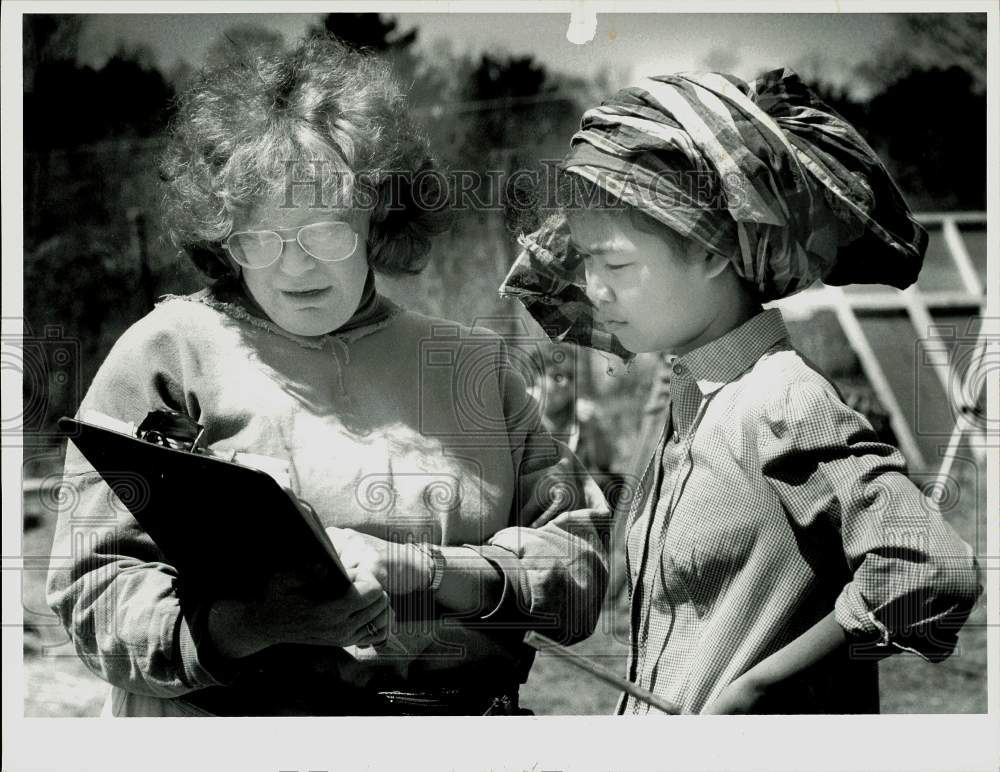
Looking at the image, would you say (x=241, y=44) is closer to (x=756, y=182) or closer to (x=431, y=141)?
(x=431, y=141)

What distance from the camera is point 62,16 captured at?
366 centimetres

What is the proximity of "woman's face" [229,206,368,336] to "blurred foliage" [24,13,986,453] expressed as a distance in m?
0.14

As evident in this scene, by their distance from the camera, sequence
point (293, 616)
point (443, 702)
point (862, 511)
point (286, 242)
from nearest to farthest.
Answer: point (862, 511) < point (293, 616) < point (286, 242) < point (443, 702)

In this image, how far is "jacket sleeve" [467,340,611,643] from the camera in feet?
11.3

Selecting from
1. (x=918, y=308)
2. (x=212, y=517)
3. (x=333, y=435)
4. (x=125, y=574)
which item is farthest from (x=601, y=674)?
(x=918, y=308)

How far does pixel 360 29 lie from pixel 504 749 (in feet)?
6.35

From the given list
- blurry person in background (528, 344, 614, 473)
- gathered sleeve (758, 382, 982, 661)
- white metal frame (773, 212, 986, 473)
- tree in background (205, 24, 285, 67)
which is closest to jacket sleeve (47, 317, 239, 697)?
tree in background (205, 24, 285, 67)

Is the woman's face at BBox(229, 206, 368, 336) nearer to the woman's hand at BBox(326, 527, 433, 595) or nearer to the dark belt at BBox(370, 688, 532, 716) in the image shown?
the woman's hand at BBox(326, 527, 433, 595)

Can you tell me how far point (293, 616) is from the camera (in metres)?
3.29

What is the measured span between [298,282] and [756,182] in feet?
3.76

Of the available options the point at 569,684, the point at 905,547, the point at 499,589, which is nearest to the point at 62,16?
the point at 499,589

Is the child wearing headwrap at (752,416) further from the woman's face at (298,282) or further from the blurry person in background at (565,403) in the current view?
the woman's face at (298,282)

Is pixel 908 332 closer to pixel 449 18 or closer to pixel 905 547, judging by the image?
pixel 905 547

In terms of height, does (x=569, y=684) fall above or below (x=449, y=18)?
below
